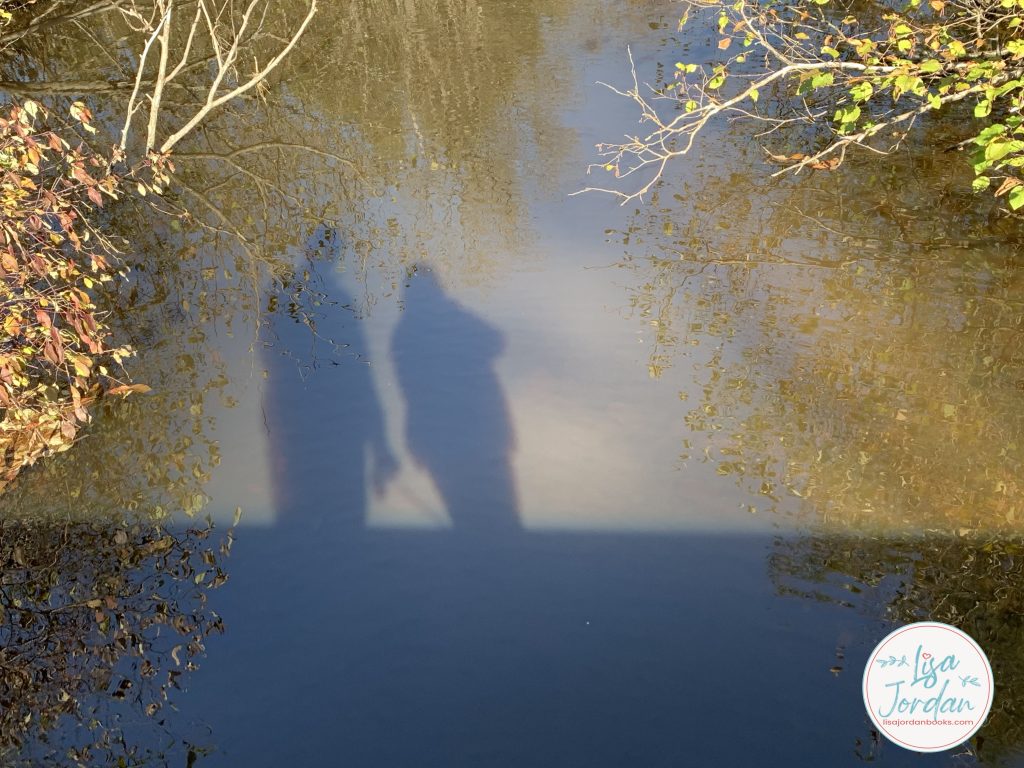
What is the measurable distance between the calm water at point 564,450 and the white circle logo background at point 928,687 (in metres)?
0.07

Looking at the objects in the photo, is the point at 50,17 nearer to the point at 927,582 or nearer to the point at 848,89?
the point at 848,89

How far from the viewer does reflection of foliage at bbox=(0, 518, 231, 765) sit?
392cm

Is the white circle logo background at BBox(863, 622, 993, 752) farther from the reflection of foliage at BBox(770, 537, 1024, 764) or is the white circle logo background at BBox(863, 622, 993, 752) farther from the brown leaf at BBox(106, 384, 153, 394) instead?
the brown leaf at BBox(106, 384, 153, 394)

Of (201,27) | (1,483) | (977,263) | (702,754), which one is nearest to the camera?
(702,754)

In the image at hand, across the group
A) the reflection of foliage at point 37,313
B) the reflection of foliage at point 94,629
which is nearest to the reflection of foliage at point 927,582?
the reflection of foliage at point 94,629

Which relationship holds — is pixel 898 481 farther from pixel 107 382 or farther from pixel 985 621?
pixel 107 382

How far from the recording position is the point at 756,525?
15.1 ft

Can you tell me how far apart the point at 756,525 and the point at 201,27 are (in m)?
12.0

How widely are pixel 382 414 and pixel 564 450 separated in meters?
1.16

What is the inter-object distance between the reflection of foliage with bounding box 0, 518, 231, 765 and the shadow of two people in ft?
2.17

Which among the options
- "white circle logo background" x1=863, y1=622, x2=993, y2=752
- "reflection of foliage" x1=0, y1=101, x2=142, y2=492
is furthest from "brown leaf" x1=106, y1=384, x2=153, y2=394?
"white circle logo background" x1=863, y1=622, x2=993, y2=752

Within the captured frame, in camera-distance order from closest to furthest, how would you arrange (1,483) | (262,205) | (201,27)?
(1,483), (262,205), (201,27)

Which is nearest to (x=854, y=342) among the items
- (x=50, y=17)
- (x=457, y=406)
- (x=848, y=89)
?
(x=457, y=406)

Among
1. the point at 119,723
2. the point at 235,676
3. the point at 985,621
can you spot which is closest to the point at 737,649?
the point at 985,621
